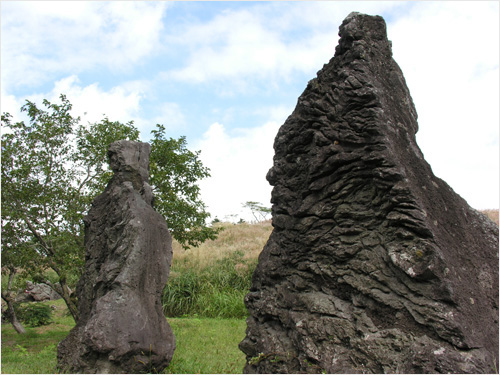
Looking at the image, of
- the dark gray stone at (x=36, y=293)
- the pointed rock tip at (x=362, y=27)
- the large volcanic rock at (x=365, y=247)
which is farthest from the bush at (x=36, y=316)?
the pointed rock tip at (x=362, y=27)

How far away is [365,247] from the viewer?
4.77 m

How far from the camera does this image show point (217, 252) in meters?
20.7

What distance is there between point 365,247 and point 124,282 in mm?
4081

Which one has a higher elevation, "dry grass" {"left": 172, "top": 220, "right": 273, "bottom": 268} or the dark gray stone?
"dry grass" {"left": 172, "top": 220, "right": 273, "bottom": 268}

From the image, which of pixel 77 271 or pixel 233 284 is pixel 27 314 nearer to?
pixel 77 271

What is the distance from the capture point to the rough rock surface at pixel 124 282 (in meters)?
6.69

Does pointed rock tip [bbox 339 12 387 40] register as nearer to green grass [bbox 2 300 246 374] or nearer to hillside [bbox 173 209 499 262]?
green grass [bbox 2 300 246 374]

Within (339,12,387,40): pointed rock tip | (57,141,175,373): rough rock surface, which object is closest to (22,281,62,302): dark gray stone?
(57,141,175,373): rough rock surface

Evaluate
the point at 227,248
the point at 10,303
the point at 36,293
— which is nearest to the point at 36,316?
the point at 10,303

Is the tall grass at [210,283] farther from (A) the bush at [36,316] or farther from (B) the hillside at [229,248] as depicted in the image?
(A) the bush at [36,316]

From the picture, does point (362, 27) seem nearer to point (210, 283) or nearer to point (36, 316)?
point (210, 283)

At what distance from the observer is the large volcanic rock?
4.18m

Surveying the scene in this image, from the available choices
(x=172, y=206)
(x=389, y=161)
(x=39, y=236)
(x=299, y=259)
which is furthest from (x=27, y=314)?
(x=389, y=161)

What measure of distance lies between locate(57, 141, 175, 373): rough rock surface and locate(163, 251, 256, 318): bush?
7305mm
